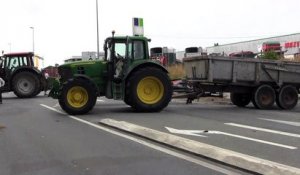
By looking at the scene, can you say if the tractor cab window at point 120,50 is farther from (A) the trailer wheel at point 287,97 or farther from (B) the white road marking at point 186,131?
(A) the trailer wheel at point 287,97

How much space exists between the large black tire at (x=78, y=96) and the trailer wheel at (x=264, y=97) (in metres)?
6.44

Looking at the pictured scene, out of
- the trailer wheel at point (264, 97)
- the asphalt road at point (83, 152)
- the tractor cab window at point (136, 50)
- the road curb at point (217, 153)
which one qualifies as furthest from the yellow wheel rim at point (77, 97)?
the trailer wheel at point (264, 97)

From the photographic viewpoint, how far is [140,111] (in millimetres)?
18375

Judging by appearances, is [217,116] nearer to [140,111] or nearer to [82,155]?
[140,111]

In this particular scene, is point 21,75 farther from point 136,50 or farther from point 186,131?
point 186,131

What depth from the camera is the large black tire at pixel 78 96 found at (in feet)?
56.7

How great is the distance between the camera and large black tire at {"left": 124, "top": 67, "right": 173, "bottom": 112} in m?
18.0

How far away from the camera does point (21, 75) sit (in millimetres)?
28109

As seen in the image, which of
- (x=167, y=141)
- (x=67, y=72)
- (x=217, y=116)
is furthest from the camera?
(x=67, y=72)

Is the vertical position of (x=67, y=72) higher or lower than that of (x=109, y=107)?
higher

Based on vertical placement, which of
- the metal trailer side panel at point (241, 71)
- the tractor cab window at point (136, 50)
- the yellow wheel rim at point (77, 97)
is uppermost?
the tractor cab window at point (136, 50)

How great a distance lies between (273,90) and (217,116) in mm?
4611

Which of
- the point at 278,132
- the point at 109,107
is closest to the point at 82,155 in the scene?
the point at 278,132

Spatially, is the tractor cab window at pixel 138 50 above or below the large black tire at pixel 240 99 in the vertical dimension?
above
